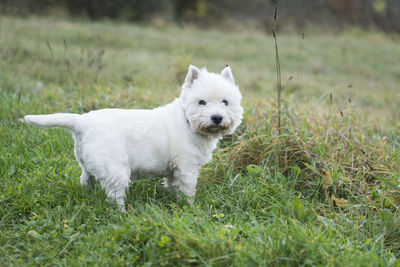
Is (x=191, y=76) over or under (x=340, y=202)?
over

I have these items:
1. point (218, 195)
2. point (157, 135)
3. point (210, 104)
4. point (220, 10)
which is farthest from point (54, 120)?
point (220, 10)

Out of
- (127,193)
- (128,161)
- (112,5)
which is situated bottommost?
(127,193)

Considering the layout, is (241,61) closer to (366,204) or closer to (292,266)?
(366,204)

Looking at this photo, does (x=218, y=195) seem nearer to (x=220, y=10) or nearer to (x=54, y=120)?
(x=54, y=120)

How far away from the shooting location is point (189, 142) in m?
3.64

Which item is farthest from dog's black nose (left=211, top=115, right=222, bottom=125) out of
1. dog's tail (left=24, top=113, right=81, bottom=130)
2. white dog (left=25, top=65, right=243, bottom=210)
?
dog's tail (left=24, top=113, right=81, bottom=130)

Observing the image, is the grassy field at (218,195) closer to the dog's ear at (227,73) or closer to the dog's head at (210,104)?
the dog's head at (210,104)

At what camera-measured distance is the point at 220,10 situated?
2516 cm

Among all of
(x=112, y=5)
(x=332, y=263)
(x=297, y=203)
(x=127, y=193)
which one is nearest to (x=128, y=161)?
(x=127, y=193)

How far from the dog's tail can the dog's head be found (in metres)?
1.08

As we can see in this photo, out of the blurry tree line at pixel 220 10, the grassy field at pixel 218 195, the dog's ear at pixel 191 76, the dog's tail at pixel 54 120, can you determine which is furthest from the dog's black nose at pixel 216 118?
the blurry tree line at pixel 220 10

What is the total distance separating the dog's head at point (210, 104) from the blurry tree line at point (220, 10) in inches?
514

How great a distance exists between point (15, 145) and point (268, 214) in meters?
3.06

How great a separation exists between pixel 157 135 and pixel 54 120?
3.06 feet
